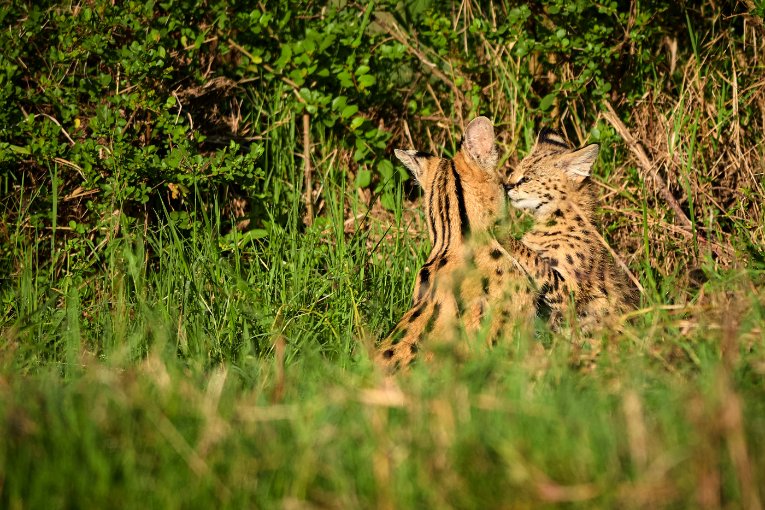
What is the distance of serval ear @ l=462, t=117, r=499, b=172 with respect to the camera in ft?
18.1

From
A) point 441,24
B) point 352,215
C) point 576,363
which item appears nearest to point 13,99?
point 352,215

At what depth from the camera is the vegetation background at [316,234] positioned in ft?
9.94

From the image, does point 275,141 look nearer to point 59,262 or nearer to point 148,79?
point 148,79

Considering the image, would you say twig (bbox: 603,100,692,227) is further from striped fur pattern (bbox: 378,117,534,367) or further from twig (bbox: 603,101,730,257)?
striped fur pattern (bbox: 378,117,534,367)

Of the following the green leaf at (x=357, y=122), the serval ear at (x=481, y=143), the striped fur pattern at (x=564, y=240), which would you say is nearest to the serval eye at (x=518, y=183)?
the striped fur pattern at (x=564, y=240)

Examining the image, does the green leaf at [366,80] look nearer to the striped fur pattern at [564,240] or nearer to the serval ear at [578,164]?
the striped fur pattern at [564,240]

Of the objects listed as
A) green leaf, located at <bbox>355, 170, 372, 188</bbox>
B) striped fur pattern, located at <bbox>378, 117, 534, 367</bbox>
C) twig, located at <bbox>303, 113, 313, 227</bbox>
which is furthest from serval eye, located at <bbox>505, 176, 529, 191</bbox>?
twig, located at <bbox>303, 113, 313, 227</bbox>

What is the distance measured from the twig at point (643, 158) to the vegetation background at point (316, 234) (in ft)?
0.07

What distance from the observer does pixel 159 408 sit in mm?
3258

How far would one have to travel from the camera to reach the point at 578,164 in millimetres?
6316

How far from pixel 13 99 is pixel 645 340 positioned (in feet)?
14.9

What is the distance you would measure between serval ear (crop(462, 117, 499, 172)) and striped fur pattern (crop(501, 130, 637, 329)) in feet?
1.66

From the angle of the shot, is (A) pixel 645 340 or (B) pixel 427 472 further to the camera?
(A) pixel 645 340

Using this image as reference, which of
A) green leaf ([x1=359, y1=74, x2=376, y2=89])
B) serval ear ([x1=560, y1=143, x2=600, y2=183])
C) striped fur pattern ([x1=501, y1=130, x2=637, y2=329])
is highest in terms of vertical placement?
green leaf ([x1=359, y1=74, x2=376, y2=89])
